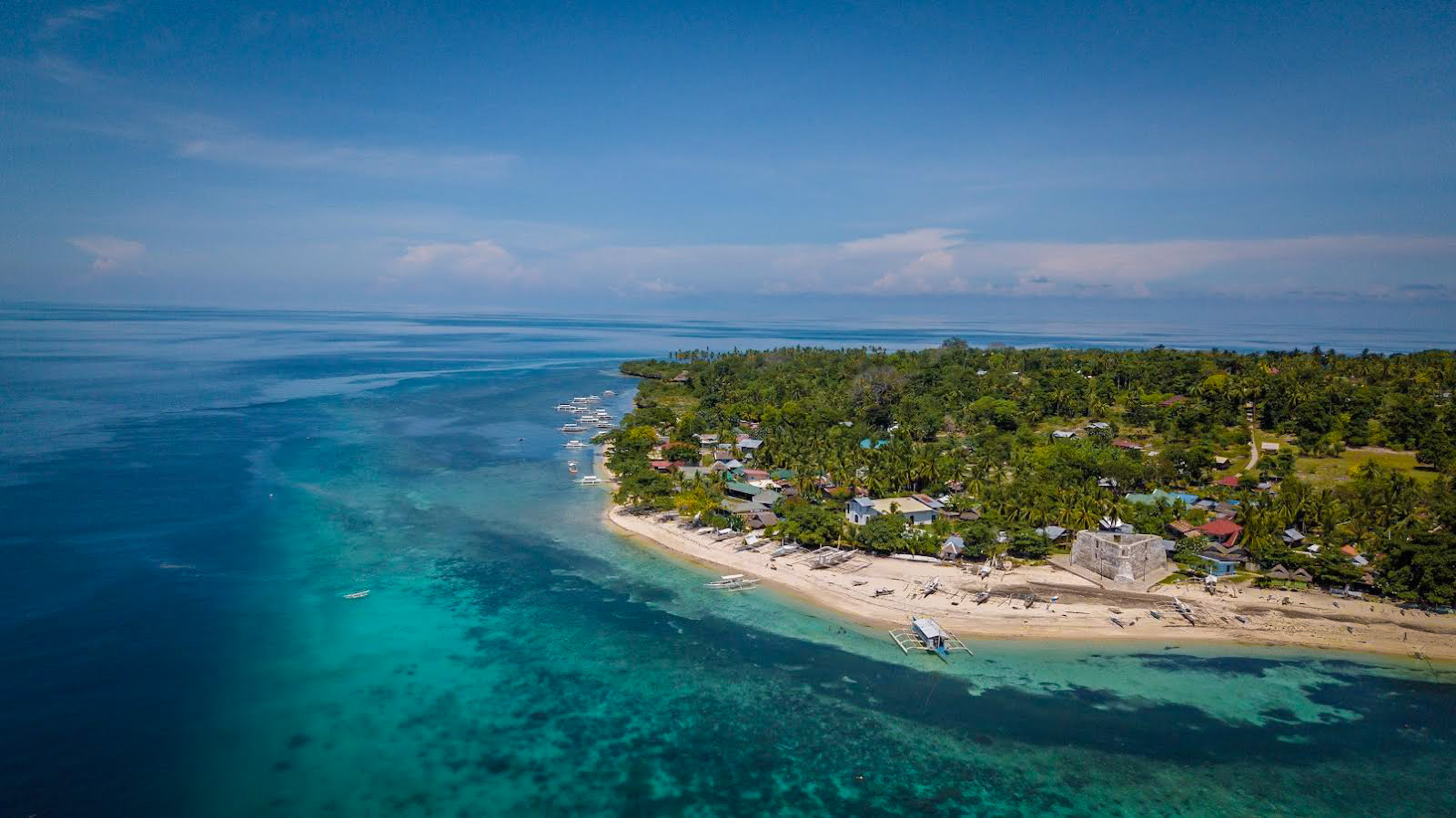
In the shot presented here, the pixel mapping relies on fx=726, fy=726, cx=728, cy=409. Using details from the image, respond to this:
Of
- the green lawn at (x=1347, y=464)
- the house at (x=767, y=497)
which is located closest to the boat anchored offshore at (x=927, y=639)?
the house at (x=767, y=497)

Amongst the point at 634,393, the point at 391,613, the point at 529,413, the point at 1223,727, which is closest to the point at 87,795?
the point at 391,613

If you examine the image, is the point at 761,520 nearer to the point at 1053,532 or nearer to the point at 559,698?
the point at 1053,532

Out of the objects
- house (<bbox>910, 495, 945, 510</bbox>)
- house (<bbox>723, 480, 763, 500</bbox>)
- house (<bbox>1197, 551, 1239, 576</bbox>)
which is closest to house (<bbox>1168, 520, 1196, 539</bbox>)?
house (<bbox>1197, 551, 1239, 576</bbox>)

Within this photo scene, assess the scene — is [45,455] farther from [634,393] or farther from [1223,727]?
[1223,727]

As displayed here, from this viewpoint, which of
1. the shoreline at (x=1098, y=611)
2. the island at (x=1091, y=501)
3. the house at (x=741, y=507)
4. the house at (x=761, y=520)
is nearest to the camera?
the shoreline at (x=1098, y=611)

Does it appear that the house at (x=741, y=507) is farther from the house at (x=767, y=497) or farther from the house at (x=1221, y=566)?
the house at (x=1221, y=566)
